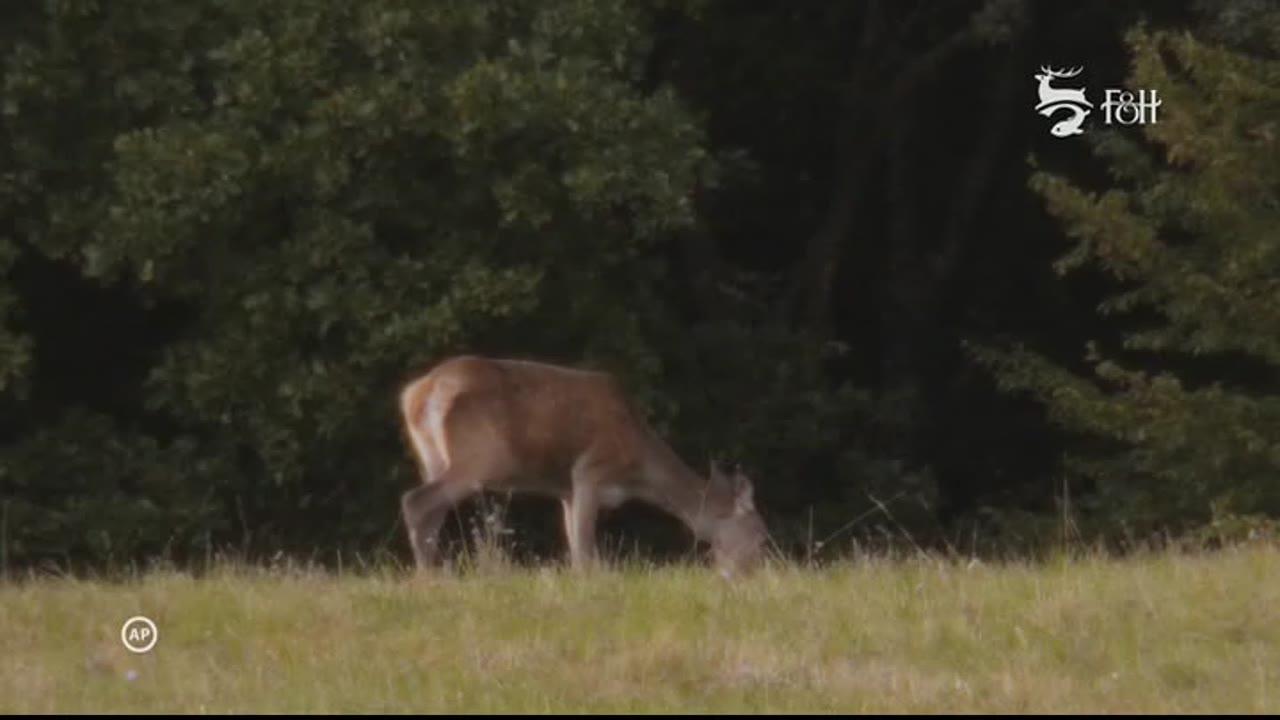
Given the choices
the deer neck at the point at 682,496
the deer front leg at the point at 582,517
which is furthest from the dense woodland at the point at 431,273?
the deer front leg at the point at 582,517

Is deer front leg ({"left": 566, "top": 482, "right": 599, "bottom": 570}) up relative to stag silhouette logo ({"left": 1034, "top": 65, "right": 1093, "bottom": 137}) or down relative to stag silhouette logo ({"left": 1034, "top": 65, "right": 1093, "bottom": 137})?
down

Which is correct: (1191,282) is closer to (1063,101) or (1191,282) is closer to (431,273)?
(1063,101)

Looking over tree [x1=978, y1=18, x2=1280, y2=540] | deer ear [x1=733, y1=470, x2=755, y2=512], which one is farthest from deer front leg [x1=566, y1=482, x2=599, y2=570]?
tree [x1=978, y1=18, x2=1280, y2=540]

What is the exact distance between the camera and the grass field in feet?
28.0

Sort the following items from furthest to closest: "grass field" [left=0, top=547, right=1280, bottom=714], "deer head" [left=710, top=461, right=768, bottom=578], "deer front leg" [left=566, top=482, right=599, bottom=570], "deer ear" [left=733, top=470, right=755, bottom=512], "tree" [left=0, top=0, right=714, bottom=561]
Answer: "tree" [left=0, top=0, right=714, bottom=561] → "deer ear" [left=733, top=470, right=755, bottom=512] → "deer head" [left=710, top=461, right=768, bottom=578] → "deer front leg" [left=566, top=482, right=599, bottom=570] → "grass field" [left=0, top=547, right=1280, bottom=714]

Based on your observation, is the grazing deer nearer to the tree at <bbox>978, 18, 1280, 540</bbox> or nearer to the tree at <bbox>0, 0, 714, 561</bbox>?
the tree at <bbox>0, 0, 714, 561</bbox>

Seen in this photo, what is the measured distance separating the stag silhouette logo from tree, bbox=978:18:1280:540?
2.61 metres

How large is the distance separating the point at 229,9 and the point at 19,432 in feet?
11.7

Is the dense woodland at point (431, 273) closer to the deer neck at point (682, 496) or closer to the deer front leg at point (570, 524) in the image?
the deer neck at point (682, 496)

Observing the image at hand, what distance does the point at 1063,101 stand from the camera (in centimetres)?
2288

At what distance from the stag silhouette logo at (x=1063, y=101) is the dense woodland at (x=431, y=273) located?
3.45 feet

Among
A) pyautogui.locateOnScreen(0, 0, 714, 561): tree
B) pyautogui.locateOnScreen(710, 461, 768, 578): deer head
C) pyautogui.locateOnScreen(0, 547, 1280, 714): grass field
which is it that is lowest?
pyautogui.locateOnScreen(710, 461, 768, 578): deer head

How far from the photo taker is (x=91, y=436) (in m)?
19.4

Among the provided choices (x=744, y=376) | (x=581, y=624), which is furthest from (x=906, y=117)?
(x=581, y=624)
